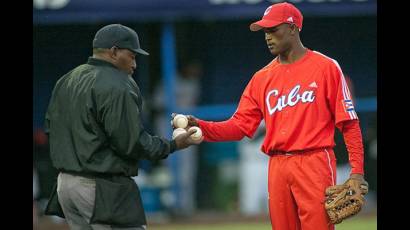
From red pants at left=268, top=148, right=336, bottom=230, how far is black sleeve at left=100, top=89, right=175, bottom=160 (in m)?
1.01

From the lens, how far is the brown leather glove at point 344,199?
21.6 ft

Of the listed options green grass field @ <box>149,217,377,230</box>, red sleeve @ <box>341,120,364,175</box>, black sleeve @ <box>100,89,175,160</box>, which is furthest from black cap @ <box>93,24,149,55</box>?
green grass field @ <box>149,217,377,230</box>

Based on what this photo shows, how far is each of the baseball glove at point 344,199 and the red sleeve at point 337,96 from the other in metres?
0.44

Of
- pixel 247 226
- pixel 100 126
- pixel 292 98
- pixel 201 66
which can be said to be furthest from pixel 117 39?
pixel 201 66

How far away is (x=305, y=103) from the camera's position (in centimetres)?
680

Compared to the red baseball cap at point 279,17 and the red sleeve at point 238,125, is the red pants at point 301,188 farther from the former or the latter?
the red baseball cap at point 279,17

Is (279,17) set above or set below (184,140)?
above

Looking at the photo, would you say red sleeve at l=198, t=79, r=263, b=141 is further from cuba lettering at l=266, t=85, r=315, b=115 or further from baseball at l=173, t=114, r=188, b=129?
cuba lettering at l=266, t=85, r=315, b=115

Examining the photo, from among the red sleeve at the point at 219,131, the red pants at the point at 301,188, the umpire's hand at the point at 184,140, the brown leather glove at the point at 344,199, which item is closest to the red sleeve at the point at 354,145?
the brown leather glove at the point at 344,199

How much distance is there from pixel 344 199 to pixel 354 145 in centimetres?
39

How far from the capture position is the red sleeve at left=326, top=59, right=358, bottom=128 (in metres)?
6.70

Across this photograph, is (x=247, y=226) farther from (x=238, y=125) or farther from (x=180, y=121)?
(x=180, y=121)
